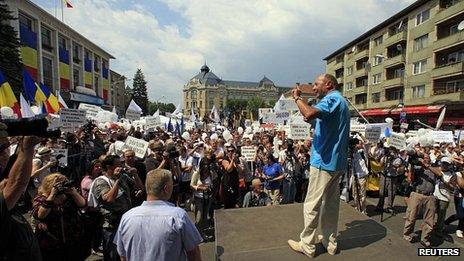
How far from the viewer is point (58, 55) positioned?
3988cm

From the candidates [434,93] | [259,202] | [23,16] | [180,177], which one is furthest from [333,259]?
[23,16]

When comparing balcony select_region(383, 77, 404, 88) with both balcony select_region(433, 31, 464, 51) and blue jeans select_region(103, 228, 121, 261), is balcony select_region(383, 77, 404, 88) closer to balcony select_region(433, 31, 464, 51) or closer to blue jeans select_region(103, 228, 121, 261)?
balcony select_region(433, 31, 464, 51)

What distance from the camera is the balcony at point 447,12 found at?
96.5ft

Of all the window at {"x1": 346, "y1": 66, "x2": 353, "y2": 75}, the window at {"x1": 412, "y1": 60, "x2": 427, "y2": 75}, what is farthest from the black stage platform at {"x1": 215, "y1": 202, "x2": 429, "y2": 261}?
the window at {"x1": 346, "y1": 66, "x2": 353, "y2": 75}

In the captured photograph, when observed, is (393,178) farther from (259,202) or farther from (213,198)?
(213,198)

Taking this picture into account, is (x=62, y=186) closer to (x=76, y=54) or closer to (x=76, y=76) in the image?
(x=76, y=76)

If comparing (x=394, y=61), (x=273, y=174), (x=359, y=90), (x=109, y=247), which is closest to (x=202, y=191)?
(x=273, y=174)

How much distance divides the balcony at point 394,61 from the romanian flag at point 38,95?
39914 mm

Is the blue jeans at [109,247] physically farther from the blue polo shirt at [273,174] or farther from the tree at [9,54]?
the tree at [9,54]

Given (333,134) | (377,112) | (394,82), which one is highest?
(394,82)

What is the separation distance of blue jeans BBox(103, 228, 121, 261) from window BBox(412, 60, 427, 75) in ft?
131

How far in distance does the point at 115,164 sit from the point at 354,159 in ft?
19.7

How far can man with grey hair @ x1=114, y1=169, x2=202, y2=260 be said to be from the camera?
2.58 metres

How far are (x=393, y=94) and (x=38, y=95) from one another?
141 feet
